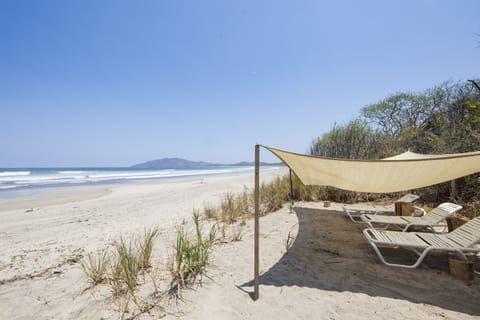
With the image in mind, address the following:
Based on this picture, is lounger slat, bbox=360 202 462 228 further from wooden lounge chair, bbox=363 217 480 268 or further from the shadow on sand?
wooden lounge chair, bbox=363 217 480 268

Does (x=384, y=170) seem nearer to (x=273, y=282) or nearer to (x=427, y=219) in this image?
(x=427, y=219)

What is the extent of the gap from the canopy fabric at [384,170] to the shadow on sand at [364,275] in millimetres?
928

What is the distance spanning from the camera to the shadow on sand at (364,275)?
1854 mm

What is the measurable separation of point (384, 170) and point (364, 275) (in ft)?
4.05

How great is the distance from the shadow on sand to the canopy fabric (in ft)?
3.04

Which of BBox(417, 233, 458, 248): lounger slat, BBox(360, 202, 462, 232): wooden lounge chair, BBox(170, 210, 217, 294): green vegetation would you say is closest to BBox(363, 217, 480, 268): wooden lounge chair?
BBox(417, 233, 458, 248): lounger slat

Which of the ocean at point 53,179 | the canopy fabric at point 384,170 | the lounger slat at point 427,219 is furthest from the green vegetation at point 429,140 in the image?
the ocean at point 53,179

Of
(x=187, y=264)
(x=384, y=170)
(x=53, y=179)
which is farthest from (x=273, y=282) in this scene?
(x=53, y=179)

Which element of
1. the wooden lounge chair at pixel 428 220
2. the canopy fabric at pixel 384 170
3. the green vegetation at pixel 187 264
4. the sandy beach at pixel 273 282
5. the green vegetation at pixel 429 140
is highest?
the green vegetation at pixel 429 140

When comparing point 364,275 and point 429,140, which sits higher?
point 429,140

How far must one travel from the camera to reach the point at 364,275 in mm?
2215

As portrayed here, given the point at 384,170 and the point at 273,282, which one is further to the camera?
the point at 384,170

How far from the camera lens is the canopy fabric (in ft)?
7.42

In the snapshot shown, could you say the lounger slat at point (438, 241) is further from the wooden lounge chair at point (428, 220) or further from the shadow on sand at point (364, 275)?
the wooden lounge chair at point (428, 220)
